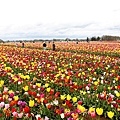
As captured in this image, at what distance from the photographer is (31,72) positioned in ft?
40.7

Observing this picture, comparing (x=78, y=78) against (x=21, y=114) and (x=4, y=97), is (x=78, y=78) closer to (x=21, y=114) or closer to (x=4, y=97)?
(x=4, y=97)

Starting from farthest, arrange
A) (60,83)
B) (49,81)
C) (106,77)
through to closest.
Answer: (106,77)
(49,81)
(60,83)

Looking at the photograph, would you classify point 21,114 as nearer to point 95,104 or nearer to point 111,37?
point 95,104

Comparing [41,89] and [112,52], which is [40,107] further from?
[112,52]

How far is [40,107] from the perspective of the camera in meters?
6.90

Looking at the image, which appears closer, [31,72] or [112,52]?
[31,72]

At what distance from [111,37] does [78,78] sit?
324 ft

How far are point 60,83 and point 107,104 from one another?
2.49 meters

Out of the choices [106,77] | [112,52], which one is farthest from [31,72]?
[112,52]

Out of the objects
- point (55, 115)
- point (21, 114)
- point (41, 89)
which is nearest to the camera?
point (21, 114)

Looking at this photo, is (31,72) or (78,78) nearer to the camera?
(78,78)

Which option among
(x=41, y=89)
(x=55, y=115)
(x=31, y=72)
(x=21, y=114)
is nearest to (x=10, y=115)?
(x=21, y=114)

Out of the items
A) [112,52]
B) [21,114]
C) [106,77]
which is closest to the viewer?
[21,114]

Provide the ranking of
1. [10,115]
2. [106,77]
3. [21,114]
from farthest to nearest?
[106,77] → [10,115] → [21,114]
